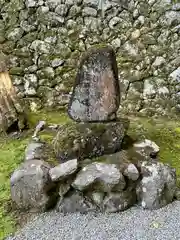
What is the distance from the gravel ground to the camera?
3098mm

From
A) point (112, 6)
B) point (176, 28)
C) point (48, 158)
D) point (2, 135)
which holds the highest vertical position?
point (112, 6)

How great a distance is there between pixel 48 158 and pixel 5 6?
3781 mm

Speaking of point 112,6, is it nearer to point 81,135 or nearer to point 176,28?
point 176,28

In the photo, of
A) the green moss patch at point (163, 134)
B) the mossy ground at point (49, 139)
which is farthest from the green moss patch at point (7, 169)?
the green moss patch at point (163, 134)

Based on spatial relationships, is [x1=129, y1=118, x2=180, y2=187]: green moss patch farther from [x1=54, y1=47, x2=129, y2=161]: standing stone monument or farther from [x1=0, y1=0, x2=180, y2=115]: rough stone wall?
[x1=54, y1=47, x2=129, y2=161]: standing stone monument

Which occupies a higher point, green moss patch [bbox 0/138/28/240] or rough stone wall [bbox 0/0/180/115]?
rough stone wall [bbox 0/0/180/115]

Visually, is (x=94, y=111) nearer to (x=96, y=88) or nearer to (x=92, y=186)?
(x=96, y=88)

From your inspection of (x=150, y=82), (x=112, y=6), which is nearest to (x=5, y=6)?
(x=112, y=6)

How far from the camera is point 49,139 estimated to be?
4.35 metres

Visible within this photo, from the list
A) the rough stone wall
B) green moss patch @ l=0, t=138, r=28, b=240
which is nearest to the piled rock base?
green moss patch @ l=0, t=138, r=28, b=240

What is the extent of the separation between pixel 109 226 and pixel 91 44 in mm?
3733

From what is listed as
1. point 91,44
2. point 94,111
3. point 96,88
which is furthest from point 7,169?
point 91,44

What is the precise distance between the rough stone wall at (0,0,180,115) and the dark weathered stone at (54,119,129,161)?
2.29 metres

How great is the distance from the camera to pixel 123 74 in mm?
6113
